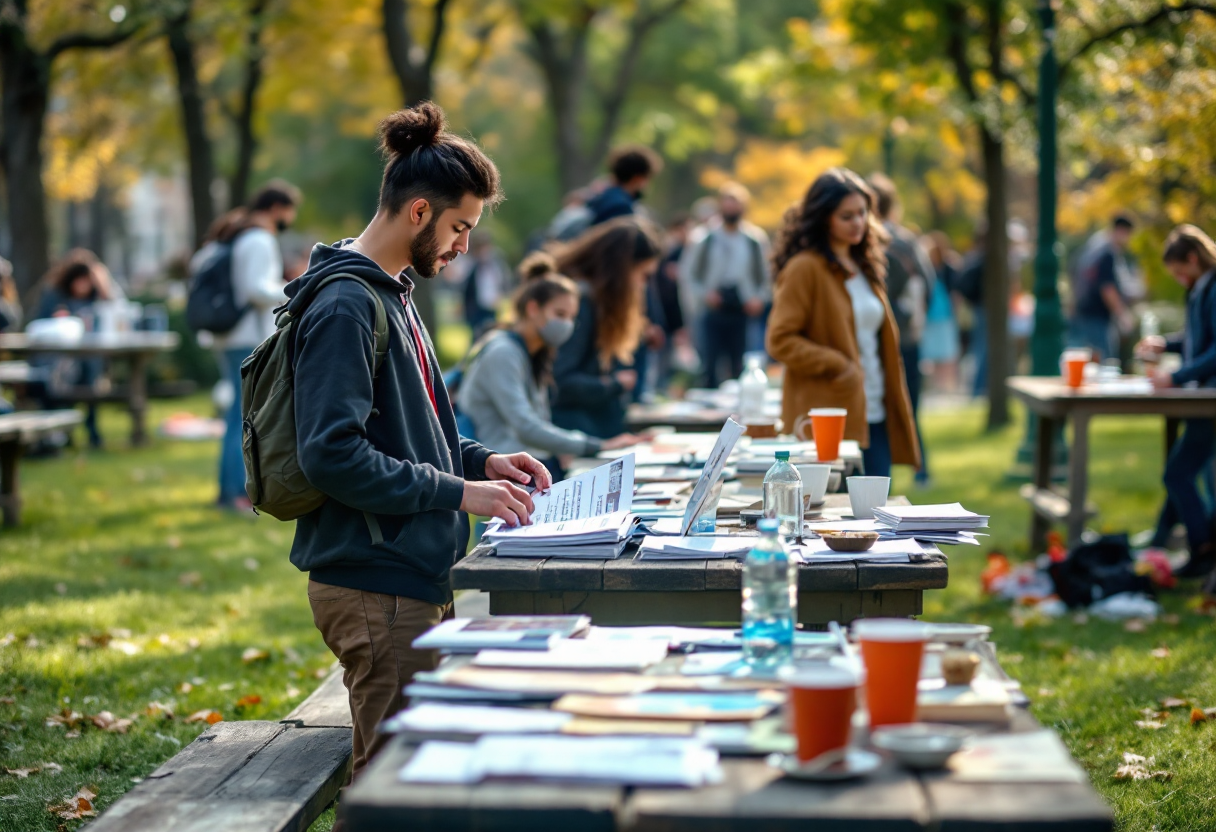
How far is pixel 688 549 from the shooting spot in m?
3.51

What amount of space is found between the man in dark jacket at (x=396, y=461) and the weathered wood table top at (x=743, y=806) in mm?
1135

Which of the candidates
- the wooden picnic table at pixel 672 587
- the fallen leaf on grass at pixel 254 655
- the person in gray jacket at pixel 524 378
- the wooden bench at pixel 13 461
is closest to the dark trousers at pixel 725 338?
the wooden bench at pixel 13 461

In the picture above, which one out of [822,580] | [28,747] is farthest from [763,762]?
[28,747]

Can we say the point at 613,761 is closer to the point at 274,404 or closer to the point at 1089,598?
the point at 274,404

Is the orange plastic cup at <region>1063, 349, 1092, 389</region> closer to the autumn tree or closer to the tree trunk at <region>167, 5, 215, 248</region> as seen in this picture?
the autumn tree

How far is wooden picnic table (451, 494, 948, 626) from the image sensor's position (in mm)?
3314

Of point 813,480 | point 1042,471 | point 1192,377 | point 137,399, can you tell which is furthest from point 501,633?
point 137,399

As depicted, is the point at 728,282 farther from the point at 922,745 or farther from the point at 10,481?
the point at 922,745

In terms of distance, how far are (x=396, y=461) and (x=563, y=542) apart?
1.87ft

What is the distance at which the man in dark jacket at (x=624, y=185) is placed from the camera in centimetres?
975

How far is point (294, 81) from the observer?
2480cm

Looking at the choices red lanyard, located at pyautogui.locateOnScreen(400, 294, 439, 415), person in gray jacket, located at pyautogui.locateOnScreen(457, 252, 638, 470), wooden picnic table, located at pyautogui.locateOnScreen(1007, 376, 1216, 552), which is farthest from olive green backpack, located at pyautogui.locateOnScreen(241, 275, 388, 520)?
wooden picnic table, located at pyautogui.locateOnScreen(1007, 376, 1216, 552)

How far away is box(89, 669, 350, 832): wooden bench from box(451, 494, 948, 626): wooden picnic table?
0.65 m

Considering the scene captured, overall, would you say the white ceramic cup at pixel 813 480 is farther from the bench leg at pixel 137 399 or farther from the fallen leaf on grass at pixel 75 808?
the bench leg at pixel 137 399
